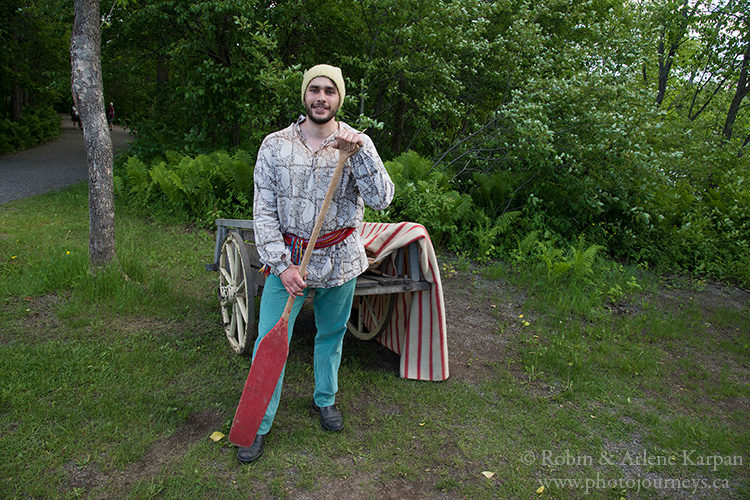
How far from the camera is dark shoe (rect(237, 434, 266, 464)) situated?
2.74m

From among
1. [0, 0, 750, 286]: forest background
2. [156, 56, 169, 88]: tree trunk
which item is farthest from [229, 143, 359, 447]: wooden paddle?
[156, 56, 169, 88]: tree trunk

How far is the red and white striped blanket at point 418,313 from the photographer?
3.55 metres

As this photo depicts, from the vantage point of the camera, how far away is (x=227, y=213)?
24.4ft

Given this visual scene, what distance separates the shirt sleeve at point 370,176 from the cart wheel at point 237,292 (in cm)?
138

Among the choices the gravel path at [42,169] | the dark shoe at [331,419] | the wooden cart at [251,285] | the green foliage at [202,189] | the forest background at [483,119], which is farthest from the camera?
the gravel path at [42,169]

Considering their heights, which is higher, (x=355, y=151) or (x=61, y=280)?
(x=355, y=151)

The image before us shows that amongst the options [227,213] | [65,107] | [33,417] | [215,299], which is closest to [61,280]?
[215,299]

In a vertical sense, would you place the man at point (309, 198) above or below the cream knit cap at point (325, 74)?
below

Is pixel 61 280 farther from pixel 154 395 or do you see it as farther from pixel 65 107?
pixel 65 107

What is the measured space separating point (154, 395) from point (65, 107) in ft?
104

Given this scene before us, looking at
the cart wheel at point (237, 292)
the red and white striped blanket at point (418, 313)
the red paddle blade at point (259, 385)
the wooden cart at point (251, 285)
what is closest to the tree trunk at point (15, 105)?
the wooden cart at point (251, 285)

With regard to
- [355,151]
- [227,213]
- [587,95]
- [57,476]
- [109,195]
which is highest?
[587,95]

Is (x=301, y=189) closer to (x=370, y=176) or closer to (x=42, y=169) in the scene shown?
(x=370, y=176)

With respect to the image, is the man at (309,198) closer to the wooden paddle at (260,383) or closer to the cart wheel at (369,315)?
the wooden paddle at (260,383)
